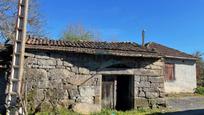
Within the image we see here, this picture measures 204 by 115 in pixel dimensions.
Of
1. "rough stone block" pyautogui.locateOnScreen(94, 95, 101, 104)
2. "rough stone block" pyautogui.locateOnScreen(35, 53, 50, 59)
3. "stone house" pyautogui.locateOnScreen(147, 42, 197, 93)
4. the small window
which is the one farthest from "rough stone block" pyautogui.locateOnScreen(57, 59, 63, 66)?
the small window

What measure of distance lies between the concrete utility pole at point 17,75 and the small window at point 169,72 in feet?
49.9

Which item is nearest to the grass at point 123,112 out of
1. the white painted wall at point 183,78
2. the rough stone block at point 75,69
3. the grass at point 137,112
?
the grass at point 137,112

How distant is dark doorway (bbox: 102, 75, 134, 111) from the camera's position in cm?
1319

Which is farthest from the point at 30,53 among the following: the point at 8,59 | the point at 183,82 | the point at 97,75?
the point at 183,82

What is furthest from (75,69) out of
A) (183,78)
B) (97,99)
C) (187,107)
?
(183,78)

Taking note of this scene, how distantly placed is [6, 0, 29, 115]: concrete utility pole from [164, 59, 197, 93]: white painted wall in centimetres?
1536

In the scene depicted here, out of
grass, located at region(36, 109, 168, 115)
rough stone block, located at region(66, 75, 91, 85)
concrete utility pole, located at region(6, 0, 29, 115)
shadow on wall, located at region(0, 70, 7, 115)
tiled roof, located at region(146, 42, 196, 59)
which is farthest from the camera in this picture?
tiled roof, located at region(146, 42, 196, 59)

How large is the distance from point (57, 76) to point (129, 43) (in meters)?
4.91

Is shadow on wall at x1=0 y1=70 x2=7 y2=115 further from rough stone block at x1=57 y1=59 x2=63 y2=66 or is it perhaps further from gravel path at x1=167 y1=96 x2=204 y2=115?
gravel path at x1=167 y1=96 x2=204 y2=115

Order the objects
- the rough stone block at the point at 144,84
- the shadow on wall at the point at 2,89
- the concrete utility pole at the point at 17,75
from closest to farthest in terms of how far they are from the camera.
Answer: the concrete utility pole at the point at 17,75, the shadow on wall at the point at 2,89, the rough stone block at the point at 144,84

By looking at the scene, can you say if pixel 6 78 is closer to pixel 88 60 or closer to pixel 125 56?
Answer: pixel 88 60

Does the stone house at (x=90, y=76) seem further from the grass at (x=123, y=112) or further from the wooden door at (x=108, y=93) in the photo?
the grass at (x=123, y=112)

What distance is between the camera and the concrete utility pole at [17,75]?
10.2 m

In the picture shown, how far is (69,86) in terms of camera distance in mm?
12102
